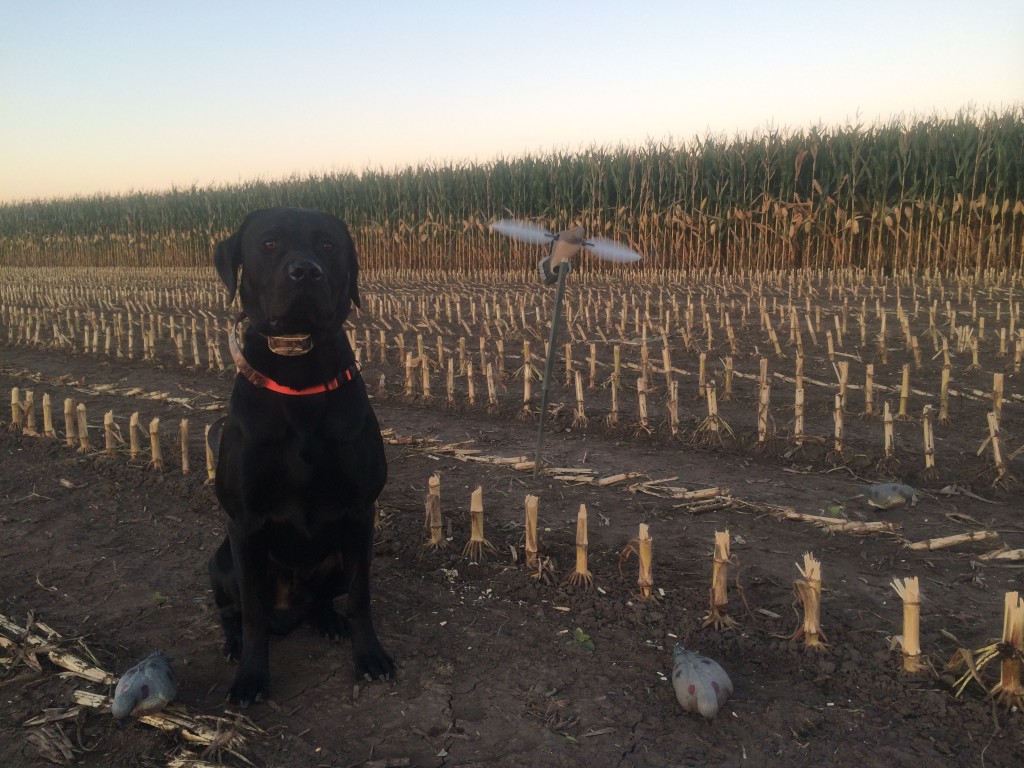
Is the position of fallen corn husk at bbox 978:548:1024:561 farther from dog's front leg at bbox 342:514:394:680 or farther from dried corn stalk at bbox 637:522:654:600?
dog's front leg at bbox 342:514:394:680

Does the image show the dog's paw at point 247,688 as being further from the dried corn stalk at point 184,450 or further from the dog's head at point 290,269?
the dried corn stalk at point 184,450

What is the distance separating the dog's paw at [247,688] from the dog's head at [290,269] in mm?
1283

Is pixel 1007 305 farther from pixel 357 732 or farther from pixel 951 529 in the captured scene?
pixel 357 732

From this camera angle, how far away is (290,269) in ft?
8.44

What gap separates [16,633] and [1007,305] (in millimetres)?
12421

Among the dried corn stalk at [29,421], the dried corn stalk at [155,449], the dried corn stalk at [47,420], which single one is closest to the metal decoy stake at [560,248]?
the dried corn stalk at [155,449]

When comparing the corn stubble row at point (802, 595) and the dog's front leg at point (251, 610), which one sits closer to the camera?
the corn stubble row at point (802, 595)

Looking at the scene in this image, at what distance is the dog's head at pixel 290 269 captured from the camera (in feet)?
8.54

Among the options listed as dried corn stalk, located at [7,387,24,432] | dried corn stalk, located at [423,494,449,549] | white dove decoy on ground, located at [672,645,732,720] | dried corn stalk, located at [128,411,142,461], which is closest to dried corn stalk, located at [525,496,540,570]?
dried corn stalk, located at [423,494,449,549]

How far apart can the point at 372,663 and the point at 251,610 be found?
1.66 ft

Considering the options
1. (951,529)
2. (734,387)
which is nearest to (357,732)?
(951,529)

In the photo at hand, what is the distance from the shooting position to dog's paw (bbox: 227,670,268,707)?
109 inches

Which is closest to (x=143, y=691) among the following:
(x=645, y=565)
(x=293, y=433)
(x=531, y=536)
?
(x=293, y=433)

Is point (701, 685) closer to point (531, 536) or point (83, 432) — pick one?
point (531, 536)
